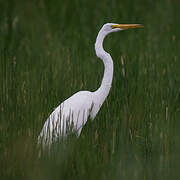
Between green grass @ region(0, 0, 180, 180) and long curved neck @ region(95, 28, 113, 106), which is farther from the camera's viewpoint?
long curved neck @ region(95, 28, 113, 106)

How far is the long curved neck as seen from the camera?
2703 millimetres

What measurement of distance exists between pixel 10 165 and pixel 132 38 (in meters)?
3.02

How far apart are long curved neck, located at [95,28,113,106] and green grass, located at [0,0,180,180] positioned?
0.09m

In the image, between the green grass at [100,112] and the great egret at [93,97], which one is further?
the great egret at [93,97]

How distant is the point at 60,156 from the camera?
1940mm

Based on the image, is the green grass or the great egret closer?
the green grass

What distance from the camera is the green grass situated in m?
1.92

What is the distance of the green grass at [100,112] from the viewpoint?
75.7 inches

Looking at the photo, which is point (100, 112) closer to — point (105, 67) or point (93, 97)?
point (93, 97)

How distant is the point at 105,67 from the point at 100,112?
1.02 ft

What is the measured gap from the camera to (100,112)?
274 cm

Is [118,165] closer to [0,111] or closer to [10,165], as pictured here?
[10,165]

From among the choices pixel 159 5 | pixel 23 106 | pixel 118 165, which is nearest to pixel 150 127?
pixel 118 165

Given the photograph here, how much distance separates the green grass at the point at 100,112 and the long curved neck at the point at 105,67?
0.30ft
